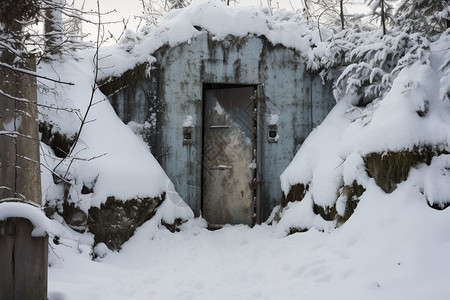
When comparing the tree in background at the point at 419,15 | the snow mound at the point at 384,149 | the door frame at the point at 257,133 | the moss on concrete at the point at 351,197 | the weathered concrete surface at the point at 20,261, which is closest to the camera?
the weathered concrete surface at the point at 20,261

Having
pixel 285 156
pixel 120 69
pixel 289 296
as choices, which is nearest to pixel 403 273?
pixel 289 296

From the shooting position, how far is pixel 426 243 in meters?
3.82

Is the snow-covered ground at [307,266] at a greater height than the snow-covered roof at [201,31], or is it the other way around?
the snow-covered roof at [201,31]

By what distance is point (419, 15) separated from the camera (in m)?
6.84

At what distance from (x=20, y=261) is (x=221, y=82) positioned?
5.54 metres

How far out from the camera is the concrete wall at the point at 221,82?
24.9ft

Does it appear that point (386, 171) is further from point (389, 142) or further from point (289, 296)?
point (289, 296)

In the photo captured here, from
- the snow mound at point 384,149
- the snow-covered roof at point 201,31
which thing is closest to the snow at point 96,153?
the snow-covered roof at point 201,31

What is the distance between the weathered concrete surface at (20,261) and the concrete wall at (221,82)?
4.64m

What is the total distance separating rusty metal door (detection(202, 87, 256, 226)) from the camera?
7.62m

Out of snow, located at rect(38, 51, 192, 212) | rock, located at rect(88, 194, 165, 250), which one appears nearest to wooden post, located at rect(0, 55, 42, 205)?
snow, located at rect(38, 51, 192, 212)

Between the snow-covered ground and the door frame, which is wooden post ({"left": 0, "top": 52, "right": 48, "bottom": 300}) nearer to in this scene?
the snow-covered ground

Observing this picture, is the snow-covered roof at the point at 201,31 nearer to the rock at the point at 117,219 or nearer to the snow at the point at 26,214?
the rock at the point at 117,219

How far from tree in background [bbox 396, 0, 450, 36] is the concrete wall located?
183cm
